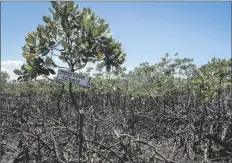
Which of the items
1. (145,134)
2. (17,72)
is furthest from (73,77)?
(145,134)

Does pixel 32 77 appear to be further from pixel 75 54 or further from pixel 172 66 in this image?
pixel 172 66

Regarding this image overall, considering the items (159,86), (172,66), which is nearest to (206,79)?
(159,86)

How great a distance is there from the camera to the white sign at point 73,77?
110 inches

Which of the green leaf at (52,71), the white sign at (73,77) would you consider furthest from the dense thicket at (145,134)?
the green leaf at (52,71)

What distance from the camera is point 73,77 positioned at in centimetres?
281

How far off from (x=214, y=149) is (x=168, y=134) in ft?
7.97

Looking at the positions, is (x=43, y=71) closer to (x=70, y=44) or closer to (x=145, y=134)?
(x=70, y=44)

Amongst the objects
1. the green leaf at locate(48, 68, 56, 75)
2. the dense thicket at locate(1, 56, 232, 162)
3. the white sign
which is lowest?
the dense thicket at locate(1, 56, 232, 162)

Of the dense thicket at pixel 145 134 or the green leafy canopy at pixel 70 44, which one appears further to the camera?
the dense thicket at pixel 145 134

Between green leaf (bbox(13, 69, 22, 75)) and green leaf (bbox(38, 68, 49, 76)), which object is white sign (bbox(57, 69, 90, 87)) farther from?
green leaf (bbox(13, 69, 22, 75))

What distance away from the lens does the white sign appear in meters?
2.79

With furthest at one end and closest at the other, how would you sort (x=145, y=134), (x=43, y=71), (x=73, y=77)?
(x=145, y=134)
(x=73, y=77)
(x=43, y=71)

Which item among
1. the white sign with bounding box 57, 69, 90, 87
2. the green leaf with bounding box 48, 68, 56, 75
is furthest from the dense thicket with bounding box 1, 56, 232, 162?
the green leaf with bounding box 48, 68, 56, 75

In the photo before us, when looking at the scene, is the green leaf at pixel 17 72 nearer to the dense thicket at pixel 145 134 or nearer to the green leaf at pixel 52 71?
the green leaf at pixel 52 71
